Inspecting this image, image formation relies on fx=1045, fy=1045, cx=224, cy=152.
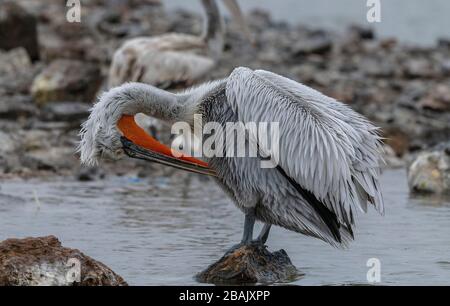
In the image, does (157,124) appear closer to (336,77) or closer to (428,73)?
(336,77)

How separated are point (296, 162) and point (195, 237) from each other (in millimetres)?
1585

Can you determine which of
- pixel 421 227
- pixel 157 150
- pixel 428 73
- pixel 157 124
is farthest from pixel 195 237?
pixel 428 73

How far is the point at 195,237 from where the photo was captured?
791 centimetres

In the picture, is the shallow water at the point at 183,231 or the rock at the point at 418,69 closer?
the shallow water at the point at 183,231

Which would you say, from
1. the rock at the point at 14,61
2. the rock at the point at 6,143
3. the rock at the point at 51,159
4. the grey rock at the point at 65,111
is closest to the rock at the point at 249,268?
the rock at the point at 51,159

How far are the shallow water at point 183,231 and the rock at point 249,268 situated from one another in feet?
0.42

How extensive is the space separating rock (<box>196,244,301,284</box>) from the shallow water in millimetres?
127

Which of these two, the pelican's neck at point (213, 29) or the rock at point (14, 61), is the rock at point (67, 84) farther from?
the pelican's neck at point (213, 29)

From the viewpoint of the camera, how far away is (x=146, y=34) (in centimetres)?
2008

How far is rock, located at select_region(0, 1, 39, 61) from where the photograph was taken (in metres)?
16.5

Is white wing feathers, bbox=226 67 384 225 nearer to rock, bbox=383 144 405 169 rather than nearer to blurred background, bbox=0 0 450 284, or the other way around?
blurred background, bbox=0 0 450 284

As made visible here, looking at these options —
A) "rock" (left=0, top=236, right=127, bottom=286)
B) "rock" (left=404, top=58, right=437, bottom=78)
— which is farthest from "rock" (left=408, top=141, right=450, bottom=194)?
"rock" (left=404, top=58, right=437, bottom=78)

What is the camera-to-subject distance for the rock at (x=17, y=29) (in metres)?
16.5

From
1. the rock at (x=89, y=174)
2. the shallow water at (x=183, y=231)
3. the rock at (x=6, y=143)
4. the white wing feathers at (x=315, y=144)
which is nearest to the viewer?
the white wing feathers at (x=315, y=144)
